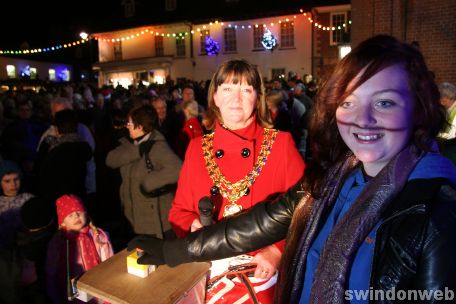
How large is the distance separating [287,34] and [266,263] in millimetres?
26218

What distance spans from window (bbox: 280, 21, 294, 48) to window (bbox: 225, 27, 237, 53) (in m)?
3.75

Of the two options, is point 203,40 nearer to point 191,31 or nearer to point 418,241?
point 191,31

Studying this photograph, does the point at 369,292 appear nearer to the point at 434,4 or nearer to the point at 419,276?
the point at 419,276

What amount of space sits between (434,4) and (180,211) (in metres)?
9.29

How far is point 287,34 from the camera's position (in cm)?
2630

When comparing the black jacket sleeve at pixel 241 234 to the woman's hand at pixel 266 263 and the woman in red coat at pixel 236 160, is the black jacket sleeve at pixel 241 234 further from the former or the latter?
the woman in red coat at pixel 236 160

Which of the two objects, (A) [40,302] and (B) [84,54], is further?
(B) [84,54]

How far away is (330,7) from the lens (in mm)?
24297

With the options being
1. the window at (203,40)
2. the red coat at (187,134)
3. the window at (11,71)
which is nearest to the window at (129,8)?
the window at (203,40)

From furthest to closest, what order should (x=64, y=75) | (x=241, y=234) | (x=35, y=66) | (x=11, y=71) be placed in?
(x=64, y=75) < (x=35, y=66) < (x=11, y=71) < (x=241, y=234)

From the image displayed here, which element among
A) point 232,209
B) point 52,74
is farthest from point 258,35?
point 52,74

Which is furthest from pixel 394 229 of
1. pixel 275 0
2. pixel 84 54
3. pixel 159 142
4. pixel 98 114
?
pixel 84 54

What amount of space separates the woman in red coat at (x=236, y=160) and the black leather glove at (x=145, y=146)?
1453mm

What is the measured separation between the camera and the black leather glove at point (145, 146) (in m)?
3.94
